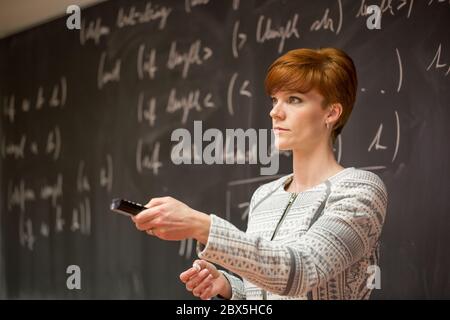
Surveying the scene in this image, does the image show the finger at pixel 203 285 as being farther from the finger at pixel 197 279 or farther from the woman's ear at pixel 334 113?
the woman's ear at pixel 334 113

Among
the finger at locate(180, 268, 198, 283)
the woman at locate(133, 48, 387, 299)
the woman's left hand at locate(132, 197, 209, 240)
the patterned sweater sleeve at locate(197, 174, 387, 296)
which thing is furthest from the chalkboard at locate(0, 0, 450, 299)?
the woman's left hand at locate(132, 197, 209, 240)

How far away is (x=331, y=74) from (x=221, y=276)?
0.47m

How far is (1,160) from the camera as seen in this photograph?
297 centimetres

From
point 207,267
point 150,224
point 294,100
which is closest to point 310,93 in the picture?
point 294,100

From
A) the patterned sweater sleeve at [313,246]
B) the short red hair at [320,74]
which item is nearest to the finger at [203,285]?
the patterned sweater sleeve at [313,246]

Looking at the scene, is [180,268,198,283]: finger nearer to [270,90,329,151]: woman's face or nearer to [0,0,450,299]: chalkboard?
[270,90,329,151]: woman's face

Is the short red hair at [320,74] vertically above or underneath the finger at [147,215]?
above

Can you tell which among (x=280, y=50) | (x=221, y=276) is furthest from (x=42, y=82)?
(x=221, y=276)

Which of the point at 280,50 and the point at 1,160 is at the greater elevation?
the point at 280,50

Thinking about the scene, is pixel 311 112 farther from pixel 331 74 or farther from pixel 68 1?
pixel 68 1

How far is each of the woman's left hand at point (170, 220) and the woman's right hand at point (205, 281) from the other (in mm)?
300

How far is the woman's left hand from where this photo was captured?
3.38 ft

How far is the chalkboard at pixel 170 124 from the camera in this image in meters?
2.02

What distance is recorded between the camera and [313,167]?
1406 mm
